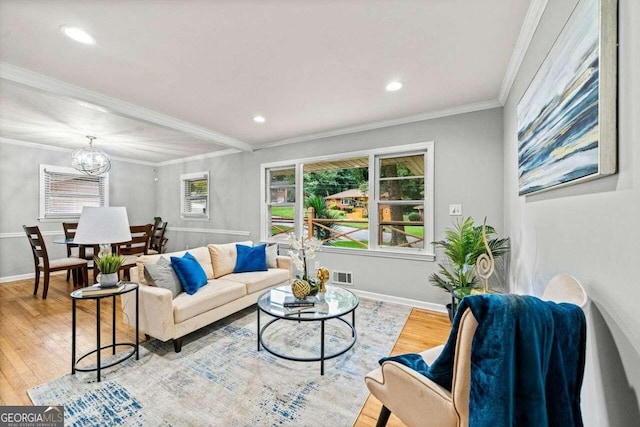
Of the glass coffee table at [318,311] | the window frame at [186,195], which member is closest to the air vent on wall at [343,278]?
the glass coffee table at [318,311]

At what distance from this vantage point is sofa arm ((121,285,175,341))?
216 centimetres

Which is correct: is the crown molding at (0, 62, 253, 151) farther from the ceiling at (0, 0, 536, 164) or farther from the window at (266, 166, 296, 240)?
the window at (266, 166, 296, 240)

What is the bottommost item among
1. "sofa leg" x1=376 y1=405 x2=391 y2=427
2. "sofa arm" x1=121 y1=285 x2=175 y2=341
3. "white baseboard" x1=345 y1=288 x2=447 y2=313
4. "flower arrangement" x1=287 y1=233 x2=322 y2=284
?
"white baseboard" x1=345 y1=288 x2=447 y2=313

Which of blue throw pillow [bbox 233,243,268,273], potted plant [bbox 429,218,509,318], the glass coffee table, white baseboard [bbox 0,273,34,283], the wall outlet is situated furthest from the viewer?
white baseboard [bbox 0,273,34,283]

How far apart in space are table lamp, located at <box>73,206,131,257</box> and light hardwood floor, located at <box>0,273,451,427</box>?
97 centimetres

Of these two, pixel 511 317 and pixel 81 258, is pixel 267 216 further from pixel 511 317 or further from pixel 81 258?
pixel 511 317

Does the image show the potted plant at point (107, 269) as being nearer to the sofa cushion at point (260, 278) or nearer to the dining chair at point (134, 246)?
the sofa cushion at point (260, 278)

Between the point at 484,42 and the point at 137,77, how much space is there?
291cm

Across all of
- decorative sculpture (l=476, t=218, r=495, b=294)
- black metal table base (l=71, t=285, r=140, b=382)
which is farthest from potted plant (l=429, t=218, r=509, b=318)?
black metal table base (l=71, t=285, r=140, b=382)

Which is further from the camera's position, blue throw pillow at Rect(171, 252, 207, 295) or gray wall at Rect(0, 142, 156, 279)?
gray wall at Rect(0, 142, 156, 279)

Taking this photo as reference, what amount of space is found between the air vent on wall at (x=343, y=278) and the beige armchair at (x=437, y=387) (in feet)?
8.30

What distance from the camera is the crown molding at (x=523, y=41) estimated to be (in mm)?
1576

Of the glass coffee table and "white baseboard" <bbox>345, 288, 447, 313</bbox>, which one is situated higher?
the glass coffee table

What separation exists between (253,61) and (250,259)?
7.33 ft
